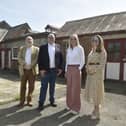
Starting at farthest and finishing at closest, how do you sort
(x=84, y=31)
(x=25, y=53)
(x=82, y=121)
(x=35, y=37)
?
(x=35, y=37), (x=84, y=31), (x=25, y=53), (x=82, y=121)

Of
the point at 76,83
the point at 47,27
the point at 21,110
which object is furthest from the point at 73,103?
the point at 47,27

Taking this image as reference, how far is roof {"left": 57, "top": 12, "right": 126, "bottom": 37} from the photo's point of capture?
649 inches

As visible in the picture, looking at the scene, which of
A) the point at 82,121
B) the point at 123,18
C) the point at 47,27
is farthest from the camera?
the point at 47,27

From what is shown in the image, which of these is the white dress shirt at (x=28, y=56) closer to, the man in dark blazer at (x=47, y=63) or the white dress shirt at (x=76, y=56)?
the man in dark blazer at (x=47, y=63)

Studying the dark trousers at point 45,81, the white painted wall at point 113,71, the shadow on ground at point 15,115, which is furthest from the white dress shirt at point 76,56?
the white painted wall at point 113,71

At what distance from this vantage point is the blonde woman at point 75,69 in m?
7.04

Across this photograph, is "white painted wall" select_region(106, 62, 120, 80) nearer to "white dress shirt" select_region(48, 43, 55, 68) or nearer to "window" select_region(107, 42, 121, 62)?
"window" select_region(107, 42, 121, 62)

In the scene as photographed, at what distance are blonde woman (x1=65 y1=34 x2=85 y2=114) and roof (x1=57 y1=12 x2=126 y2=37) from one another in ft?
28.9

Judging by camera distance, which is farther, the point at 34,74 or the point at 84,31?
the point at 84,31

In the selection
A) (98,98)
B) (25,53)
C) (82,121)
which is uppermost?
(25,53)

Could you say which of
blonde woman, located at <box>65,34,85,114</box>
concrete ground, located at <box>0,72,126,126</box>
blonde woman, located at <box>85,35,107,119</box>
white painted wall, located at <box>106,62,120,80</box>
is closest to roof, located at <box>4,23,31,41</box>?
white painted wall, located at <box>106,62,120,80</box>

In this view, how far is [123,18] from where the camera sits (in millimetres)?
17062

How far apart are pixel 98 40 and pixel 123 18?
1107 centimetres

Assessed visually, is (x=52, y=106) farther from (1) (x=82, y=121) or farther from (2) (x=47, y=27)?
(2) (x=47, y=27)
